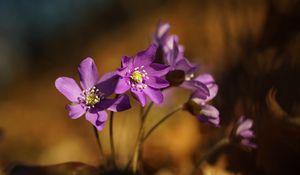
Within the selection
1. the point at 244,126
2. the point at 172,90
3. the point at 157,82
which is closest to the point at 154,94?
the point at 157,82

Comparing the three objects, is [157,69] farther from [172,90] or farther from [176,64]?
[172,90]

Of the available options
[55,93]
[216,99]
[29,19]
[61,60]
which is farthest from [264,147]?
[29,19]

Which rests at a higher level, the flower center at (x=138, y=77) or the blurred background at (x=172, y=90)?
the flower center at (x=138, y=77)

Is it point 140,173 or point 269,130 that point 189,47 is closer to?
point 269,130

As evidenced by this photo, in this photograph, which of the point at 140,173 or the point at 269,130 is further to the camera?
the point at 269,130

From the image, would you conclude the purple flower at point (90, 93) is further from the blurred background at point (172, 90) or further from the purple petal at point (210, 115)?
the blurred background at point (172, 90)

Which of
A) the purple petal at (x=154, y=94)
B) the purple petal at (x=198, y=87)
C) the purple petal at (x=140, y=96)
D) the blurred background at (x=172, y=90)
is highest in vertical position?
the purple petal at (x=140, y=96)

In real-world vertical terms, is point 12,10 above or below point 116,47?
above

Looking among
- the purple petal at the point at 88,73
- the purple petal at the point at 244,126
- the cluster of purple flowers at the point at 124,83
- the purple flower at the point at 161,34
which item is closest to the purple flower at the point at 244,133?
the purple petal at the point at 244,126
